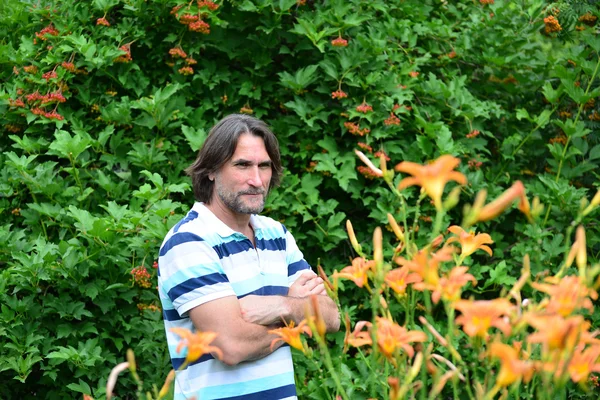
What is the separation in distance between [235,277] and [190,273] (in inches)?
9.2

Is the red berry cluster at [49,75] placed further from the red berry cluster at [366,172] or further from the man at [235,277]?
the red berry cluster at [366,172]

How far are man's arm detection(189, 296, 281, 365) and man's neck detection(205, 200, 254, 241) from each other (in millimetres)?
446

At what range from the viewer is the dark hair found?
3.01 meters

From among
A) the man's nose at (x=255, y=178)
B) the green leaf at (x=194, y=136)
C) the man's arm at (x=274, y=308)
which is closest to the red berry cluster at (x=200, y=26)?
the green leaf at (x=194, y=136)

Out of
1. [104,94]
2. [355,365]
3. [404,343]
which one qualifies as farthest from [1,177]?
[404,343]

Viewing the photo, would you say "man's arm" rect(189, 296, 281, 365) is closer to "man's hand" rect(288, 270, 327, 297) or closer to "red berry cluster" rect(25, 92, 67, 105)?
"man's hand" rect(288, 270, 327, 297)

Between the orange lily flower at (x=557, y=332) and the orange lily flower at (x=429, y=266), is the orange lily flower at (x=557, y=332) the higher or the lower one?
the lower one

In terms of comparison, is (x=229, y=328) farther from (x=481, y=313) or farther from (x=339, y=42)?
(x=339, y=42)

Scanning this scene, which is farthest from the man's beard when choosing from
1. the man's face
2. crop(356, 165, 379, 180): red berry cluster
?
crop(356, 165, 379, 180): red berry cluster

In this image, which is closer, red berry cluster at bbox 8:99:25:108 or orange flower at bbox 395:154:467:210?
orange flower at bbox 395:154:467:210

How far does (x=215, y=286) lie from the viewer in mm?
2590

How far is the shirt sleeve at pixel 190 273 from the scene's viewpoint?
258 centimetres

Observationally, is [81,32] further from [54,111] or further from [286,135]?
[286,135]

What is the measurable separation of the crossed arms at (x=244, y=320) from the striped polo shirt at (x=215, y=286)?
1.7 inches
